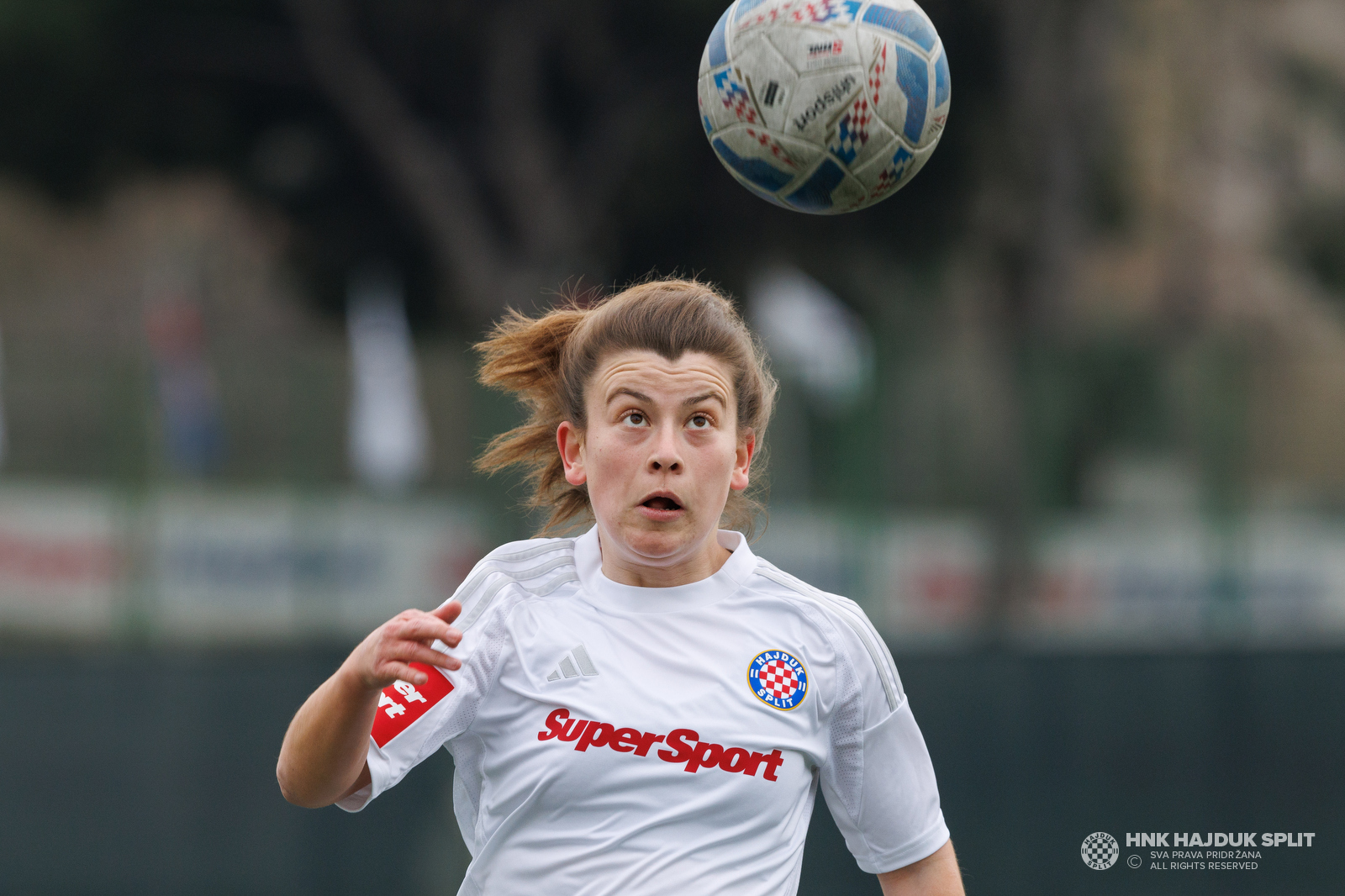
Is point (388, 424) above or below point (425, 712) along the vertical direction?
above

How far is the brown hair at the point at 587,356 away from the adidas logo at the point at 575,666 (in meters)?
0.40

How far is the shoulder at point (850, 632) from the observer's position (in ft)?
10.1

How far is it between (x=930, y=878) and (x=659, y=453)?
1035mm

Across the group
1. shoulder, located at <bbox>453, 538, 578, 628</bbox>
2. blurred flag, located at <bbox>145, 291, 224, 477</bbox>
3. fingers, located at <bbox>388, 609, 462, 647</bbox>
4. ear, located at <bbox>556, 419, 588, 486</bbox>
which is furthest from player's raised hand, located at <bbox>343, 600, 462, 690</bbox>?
blurred flag, located at <bbox>145, 291, 224, 477</bbox>

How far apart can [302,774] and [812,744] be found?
943mm

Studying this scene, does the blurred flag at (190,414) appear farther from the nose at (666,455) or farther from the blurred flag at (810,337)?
the nose at (666,455)

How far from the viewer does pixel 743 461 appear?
3195 millimetres

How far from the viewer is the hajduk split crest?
298cm

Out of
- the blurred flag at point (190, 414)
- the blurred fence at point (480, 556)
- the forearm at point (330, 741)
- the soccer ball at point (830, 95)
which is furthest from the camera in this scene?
the blurred flag at point (190, 414)

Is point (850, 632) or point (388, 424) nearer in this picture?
point (850, 632)

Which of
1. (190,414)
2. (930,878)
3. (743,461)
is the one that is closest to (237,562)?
(190,414)

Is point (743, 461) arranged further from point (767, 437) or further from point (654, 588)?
point (767, 437)

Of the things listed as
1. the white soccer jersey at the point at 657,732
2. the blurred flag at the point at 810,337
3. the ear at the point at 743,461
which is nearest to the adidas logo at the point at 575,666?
the white soccer jersey at the point at 657,732

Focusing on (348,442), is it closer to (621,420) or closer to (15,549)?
(15,549)
